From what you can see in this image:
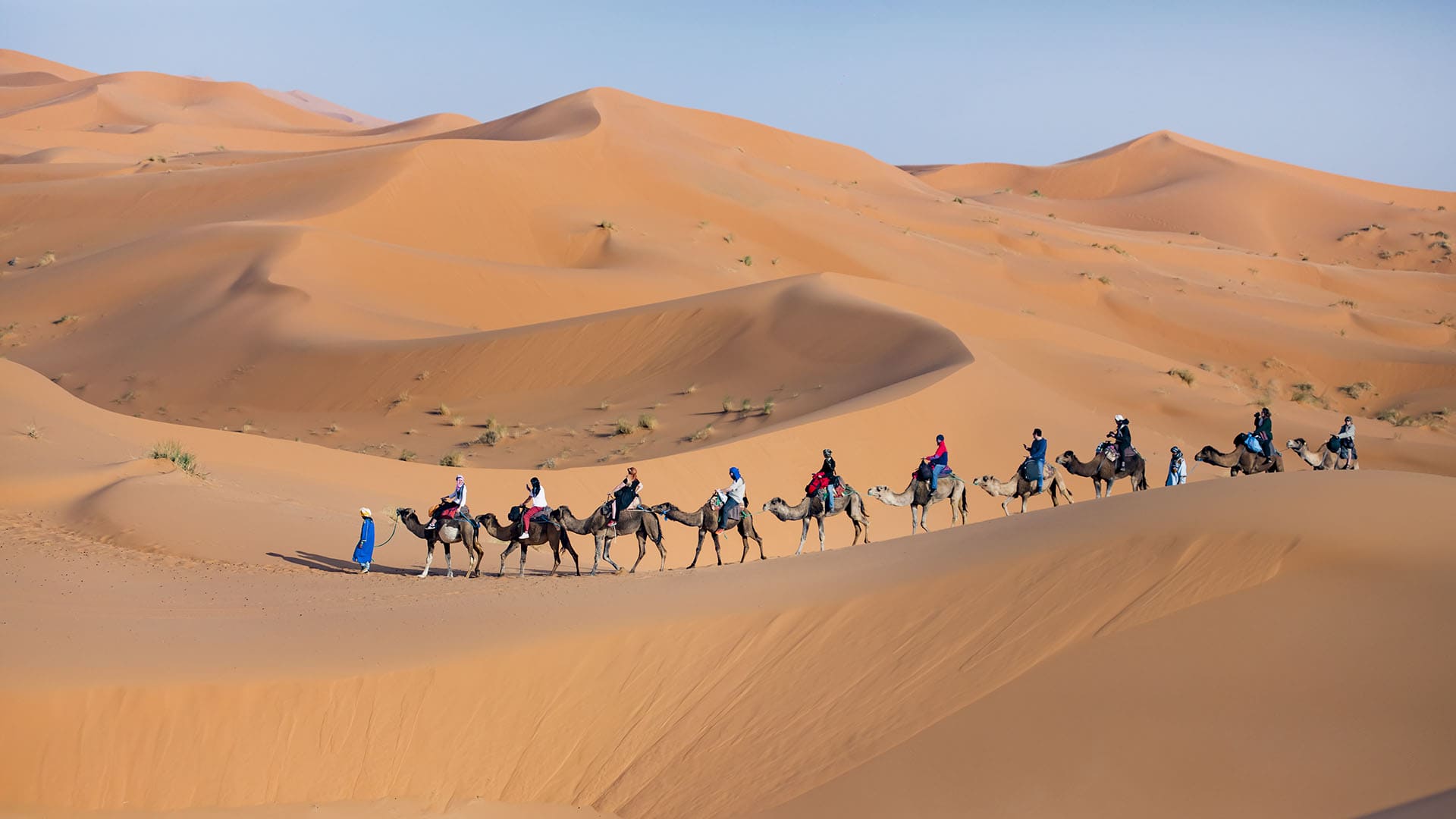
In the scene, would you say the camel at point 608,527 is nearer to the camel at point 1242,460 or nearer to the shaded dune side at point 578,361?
the camel at point 1242,460

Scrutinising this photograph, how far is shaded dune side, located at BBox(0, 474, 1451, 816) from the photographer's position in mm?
9352

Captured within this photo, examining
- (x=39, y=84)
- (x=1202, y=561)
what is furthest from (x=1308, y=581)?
(x=39, y=84)

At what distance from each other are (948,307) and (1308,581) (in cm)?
2976

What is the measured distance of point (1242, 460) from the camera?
21.4 m

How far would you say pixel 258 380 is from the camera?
3494cm

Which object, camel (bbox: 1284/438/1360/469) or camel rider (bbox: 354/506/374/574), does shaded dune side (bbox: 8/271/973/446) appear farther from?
camel rider (bbox: 354/506/374/574)

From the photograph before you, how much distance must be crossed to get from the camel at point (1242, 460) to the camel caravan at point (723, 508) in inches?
0.7

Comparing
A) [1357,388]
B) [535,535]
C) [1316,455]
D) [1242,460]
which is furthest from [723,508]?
[1357,388]

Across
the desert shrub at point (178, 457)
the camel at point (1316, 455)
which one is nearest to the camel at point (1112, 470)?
the camel at point (1316, 455)

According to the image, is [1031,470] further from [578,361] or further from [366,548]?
[578,361]

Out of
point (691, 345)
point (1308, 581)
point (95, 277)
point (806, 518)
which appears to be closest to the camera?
point (1308, 581)

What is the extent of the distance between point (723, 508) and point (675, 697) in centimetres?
685

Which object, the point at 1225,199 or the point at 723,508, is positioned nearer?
the point at 723,508

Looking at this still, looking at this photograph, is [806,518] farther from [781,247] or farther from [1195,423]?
[781,247]
